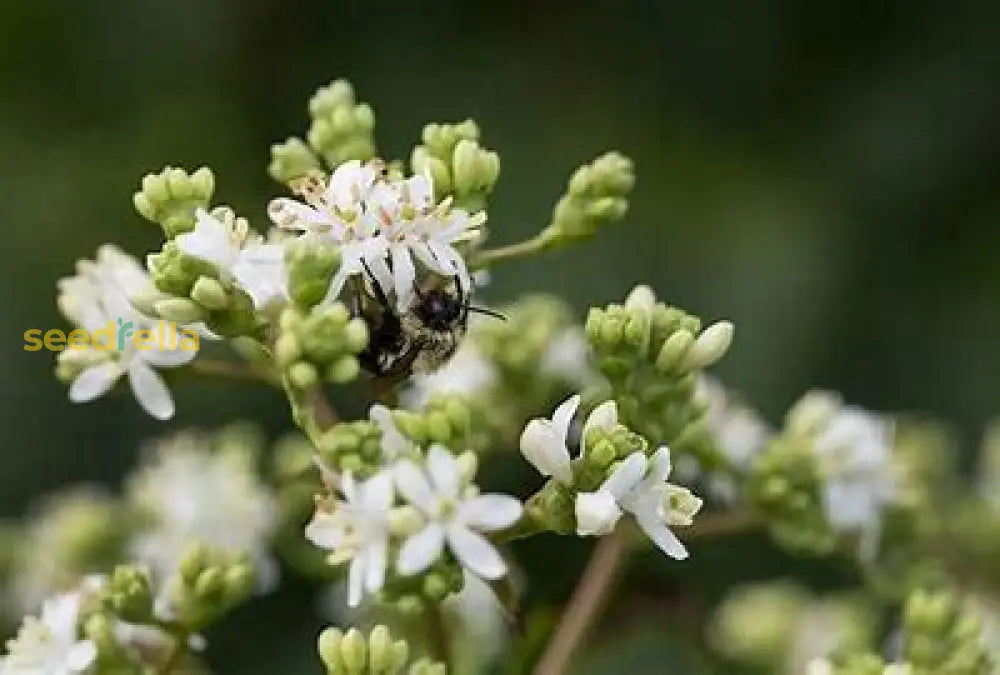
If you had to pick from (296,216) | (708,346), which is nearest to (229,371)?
(296,216)

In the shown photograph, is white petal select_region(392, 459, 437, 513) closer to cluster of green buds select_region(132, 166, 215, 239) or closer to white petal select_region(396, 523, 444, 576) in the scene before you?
white petal select_region(396, 523, 444, 576)

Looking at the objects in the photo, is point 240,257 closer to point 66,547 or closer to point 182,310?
point 182,310

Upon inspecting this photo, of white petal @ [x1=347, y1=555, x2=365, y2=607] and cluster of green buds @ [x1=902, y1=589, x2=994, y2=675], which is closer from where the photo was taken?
white petal @ [x1=347, y1=555, x2=365, y2=607]

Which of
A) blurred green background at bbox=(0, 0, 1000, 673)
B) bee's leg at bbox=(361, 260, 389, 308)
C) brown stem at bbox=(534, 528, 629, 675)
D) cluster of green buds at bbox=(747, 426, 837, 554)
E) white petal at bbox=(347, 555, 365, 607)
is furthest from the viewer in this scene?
blurred green background at bbox=(0, 0, 1000, 673)

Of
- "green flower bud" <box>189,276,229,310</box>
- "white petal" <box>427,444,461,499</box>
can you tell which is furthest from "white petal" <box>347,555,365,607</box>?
"green flower bud" <box>189,276,229,310</box>

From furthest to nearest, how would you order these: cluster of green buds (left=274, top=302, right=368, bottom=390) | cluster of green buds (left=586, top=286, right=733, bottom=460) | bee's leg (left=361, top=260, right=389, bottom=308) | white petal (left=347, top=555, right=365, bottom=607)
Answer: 1. cluster of green buds (left=586, top=286, right=733, bottom=460)
2. bee's leg (left=361, top=260, right=389, bottom=308)
3. cluster of green buds (left=274, top=302, right=368, bottom=390)
4. white petal (left=347, top=555, right=365, bottom=607)

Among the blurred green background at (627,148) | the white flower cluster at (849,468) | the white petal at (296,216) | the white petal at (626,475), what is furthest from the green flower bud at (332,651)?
the blurred green background at (627,148)

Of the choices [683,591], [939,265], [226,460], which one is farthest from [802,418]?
[939,265]
